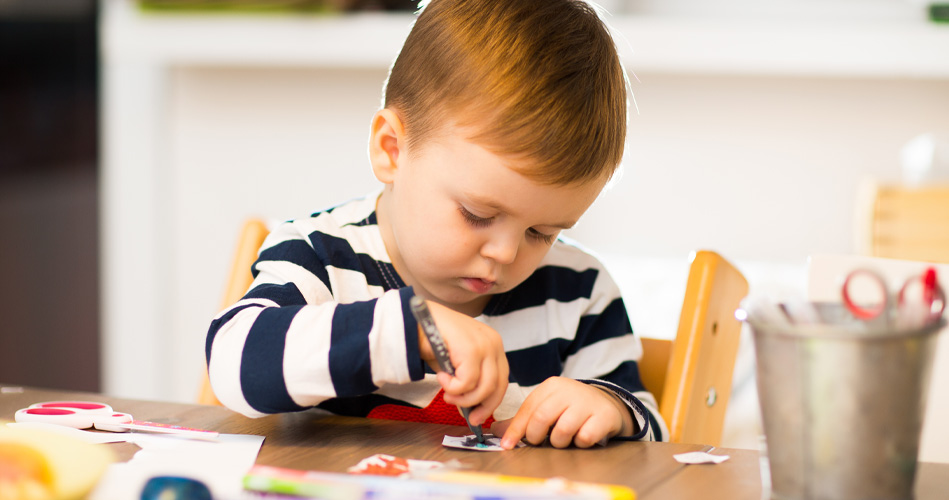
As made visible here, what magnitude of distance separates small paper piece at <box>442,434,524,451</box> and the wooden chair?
0.23 metres

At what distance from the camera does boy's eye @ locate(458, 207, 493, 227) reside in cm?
75

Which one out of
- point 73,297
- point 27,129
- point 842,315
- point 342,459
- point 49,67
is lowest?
point 73,297

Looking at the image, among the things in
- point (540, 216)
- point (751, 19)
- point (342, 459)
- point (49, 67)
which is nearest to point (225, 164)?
point (49, 67)

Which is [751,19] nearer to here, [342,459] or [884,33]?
[884,33]

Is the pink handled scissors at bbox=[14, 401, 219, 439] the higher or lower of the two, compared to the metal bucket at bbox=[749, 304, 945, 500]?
lower

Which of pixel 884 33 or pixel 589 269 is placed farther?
pixel 884 33

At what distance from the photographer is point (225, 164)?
196cm

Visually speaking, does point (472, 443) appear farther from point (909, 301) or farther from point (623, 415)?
point (909, 301)

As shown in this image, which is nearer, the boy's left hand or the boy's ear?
the boy's left hand

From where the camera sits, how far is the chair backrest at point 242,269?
885 millimetres

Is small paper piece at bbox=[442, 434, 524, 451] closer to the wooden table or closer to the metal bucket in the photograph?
the wooden table

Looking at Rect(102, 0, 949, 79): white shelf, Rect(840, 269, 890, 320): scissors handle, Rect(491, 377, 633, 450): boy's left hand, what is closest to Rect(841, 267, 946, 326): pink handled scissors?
Rect(840, 269, 890, 320): scissors handle

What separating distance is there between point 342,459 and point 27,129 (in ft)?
6.41

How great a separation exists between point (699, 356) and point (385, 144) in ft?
1.09
